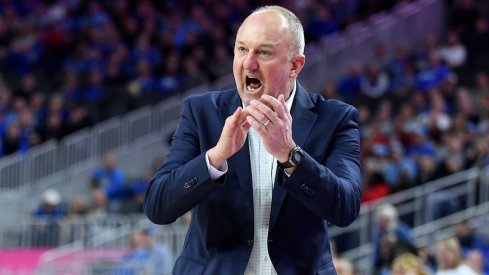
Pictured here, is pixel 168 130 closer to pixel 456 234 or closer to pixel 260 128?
pixel 456 234

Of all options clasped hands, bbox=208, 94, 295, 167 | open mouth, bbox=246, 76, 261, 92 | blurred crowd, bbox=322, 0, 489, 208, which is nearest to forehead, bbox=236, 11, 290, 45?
open mouth, bbox=246, 76, 261, 92

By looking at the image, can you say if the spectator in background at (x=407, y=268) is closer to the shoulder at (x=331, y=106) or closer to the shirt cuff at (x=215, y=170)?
the shoulder at (x=331, y=106)

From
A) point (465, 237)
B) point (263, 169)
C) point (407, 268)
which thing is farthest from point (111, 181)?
point (263, 169)

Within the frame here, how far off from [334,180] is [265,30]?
0.56 meters

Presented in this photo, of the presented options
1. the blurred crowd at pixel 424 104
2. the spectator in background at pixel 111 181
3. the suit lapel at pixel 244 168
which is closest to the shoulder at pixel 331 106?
the suit lapel at pixel 244 168

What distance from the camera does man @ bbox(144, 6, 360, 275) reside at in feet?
11.7

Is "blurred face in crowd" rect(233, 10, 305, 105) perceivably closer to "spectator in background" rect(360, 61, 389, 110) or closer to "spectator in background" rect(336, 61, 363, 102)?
"spectator in background" rect(360, 61, 389, 110)

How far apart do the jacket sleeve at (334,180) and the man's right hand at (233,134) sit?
0.19m

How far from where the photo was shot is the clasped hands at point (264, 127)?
3.46m

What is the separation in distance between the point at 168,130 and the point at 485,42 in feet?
19.7

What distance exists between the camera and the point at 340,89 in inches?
768

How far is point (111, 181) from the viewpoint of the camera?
17.7 metres

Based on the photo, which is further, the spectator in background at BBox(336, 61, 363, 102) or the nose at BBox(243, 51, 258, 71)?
the spectator in background at BBox(336, 61, 363, 102)

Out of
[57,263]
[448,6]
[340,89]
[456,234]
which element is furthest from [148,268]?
[448,6]
